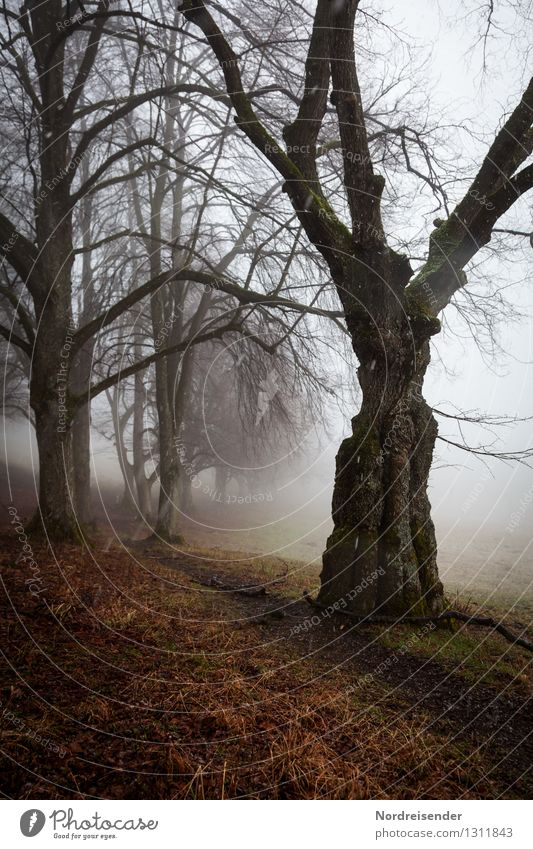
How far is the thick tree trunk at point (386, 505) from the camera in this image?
5.71 meters

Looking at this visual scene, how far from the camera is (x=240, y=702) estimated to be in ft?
11.0

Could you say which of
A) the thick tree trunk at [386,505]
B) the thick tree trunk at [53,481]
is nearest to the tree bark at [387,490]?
the thick tree trunk at [386,505]

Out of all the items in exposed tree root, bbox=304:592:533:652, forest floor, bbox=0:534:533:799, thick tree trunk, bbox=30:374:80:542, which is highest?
thick tree trunk, bbox=30:374:80:542

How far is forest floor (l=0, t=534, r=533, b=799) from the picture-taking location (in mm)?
2572

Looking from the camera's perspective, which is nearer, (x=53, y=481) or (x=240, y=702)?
(x=240, y=702)

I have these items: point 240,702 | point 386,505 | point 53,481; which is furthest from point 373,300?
point 53,481

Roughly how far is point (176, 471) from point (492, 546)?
11.4m

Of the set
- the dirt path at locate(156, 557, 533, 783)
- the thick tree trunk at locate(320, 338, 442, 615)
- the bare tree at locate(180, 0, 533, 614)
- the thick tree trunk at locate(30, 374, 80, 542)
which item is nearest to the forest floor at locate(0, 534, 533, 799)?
the dirt path at locate(156, 557, 533, 783)

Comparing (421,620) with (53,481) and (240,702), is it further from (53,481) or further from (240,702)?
(53,481)

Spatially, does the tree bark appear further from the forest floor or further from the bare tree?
the forest floor

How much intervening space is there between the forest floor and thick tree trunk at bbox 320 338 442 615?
0.41 m

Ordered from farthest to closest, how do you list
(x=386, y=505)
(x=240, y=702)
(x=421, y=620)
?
(x=386, y=505)
(x=421, y=620)
(x=240, y=702)

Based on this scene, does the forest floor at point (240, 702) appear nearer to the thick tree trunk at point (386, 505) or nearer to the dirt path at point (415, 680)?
the dirt path at point (415, 680)

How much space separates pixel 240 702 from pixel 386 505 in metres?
3.11
